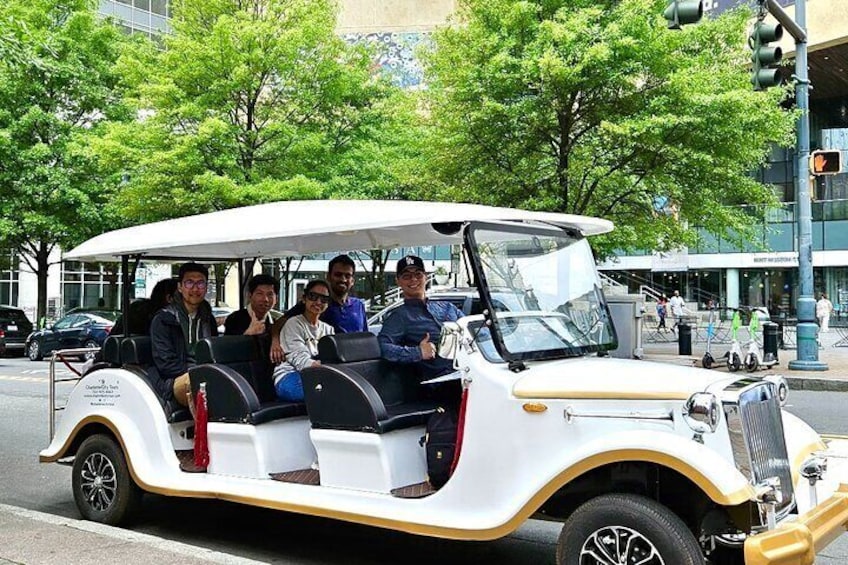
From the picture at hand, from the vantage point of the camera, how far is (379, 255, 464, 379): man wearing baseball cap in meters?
5.77

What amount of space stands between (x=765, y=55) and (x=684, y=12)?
8.28 ft

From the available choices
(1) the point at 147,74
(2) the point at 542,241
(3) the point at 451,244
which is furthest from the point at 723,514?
(1) the point at 147,74

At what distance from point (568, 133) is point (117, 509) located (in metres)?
15.4

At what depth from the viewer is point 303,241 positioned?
690 centimetres

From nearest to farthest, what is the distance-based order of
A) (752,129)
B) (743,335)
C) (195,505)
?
1. (195,505)
2. (752,129)
3. (743,335)

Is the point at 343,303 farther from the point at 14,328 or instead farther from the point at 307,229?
the point at 14,328

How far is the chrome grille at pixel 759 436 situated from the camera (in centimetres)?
415

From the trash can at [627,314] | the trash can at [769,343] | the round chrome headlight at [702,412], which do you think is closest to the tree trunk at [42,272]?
the trash can at [627,314]

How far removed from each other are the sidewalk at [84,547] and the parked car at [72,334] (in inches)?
843

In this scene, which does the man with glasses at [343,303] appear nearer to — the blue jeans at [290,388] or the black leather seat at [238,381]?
the black leather seat at [238,381]

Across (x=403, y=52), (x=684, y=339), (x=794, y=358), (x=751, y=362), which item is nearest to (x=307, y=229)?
(x=751, y=362)

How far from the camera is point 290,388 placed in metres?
6.31

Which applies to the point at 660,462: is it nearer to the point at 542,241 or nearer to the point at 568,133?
the point at 542,241

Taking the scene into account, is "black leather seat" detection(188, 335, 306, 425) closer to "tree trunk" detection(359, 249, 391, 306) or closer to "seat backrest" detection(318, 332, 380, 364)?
"seat backrest" detection(318, 332, 380, 364)
